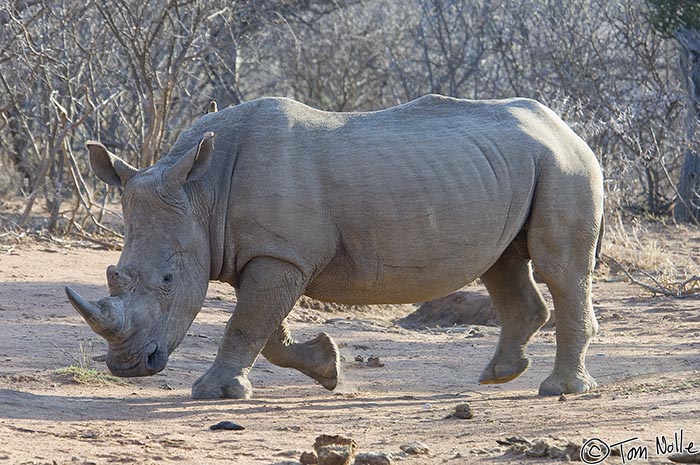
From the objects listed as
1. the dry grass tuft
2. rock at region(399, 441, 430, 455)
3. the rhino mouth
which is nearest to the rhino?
the rhino mouth

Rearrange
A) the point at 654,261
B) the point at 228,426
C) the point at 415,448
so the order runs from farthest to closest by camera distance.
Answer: the point at 654,261
the point at 228,426
the point at 415,448

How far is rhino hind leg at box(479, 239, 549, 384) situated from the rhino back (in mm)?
648

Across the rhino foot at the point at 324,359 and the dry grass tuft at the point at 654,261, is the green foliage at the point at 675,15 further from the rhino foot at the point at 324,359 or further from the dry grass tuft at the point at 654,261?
the rhino foot at the point at 324,359

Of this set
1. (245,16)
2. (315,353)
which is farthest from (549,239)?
(245,16)

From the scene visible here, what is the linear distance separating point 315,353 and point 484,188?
1365mm

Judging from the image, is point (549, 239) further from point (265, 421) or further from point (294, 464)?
point (294, 464)

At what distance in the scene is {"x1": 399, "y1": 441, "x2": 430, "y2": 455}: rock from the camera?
4.93 metres

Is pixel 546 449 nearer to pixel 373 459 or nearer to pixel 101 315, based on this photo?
pixel 373 459

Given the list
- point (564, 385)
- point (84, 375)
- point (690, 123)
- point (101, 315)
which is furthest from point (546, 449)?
point (690, 123)

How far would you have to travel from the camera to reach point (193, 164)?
6.27 metres

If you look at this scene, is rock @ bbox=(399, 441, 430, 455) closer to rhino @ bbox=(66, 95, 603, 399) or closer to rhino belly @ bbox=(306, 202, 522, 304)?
rhino @ bbox=(66, 95, 603, 399)

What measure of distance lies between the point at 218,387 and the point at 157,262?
781 millimetres

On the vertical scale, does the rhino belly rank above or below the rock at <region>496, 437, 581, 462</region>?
above
